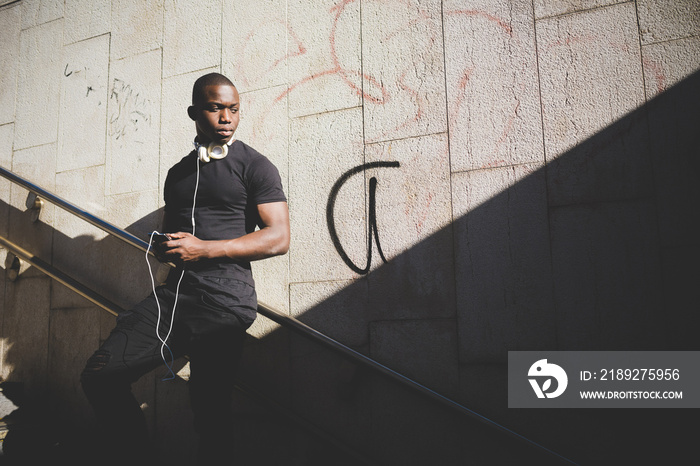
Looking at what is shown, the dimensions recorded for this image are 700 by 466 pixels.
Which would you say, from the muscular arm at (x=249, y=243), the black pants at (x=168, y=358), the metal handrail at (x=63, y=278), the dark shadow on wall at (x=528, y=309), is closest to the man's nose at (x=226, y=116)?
the muscular arm at (x=249, y=243)

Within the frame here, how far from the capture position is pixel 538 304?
243 cm

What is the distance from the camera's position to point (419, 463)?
251 cm

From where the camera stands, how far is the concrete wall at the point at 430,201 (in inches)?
91.0

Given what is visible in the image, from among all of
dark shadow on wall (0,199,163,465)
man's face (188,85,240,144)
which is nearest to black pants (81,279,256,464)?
man's face (188,85,240,144)

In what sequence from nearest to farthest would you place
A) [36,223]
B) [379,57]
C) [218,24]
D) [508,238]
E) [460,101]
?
[508,238], [460,101], [379,57], [218,24], [36,223]

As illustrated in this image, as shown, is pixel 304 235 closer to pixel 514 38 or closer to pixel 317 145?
pixel 317 145

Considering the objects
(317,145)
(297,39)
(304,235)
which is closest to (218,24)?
(297,39)

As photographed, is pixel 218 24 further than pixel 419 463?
Yes

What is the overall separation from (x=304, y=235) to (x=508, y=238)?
1119 millimetres

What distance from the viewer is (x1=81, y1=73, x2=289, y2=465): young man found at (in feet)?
6.40

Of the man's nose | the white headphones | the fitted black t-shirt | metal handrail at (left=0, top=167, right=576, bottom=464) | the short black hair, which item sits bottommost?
metal handrail at (left=0, top=167, right=576, bottom=464)

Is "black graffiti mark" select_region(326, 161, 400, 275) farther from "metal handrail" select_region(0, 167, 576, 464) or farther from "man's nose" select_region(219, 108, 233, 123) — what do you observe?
"man's nose" select_region(219, 108, 233, 123)

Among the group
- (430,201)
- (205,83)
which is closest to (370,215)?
(430,201)

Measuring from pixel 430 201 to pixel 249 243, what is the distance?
1.05m
